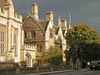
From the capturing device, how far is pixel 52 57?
7581 centimetres

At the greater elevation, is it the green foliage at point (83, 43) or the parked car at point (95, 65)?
the green foliage at point (83, 43)

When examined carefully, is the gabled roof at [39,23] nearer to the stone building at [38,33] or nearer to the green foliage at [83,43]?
the stone building at [38,33]

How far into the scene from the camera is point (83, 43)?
273ft

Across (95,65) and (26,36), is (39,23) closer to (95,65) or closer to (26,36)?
(26,36)

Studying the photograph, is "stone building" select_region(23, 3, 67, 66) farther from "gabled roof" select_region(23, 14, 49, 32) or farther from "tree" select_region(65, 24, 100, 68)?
"tree" select_region(65, 24, 100, 68)

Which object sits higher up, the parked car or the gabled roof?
the gabled roof

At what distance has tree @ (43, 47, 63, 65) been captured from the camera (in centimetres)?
7556

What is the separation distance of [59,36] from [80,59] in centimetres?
1393

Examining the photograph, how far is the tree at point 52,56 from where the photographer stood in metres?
75.6

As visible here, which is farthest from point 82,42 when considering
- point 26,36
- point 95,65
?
point 95,65

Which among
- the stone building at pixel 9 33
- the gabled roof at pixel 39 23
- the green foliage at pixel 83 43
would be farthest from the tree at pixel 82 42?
the stone building at pixel 9 33

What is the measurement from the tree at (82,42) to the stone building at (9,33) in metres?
17.2

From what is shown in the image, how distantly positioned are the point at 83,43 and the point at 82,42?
397 millimetres

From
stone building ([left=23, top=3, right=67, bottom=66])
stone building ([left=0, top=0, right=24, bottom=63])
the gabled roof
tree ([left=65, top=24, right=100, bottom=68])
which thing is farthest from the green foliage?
stone building ([left=0, top=0, right=24, bottom=63])
